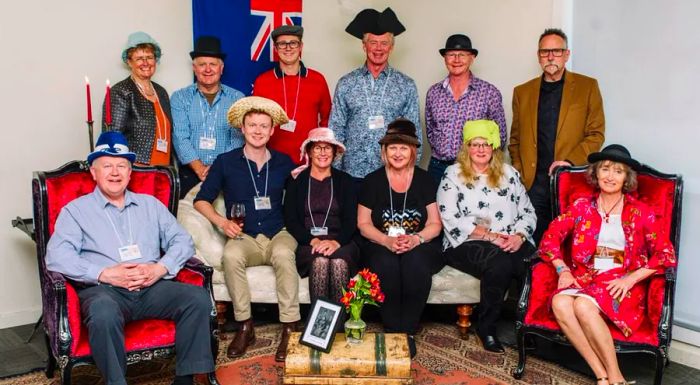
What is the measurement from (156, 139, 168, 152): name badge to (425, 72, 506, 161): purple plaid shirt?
1765 mm

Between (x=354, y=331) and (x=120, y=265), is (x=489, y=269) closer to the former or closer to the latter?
(x=354, y=331)

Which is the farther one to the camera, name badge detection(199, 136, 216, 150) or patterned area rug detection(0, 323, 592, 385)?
name badge detection(199, 136, 216, 150)

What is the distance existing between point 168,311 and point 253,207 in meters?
1.05

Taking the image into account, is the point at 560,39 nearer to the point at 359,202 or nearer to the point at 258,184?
the point at 359,202

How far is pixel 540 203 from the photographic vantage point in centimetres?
404

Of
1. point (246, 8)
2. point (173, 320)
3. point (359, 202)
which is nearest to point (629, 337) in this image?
point (359, 202)

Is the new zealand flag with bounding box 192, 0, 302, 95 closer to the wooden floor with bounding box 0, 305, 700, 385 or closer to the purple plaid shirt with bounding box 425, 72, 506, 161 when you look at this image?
the purple plaid shirt with bounding box 425, 72, 506, 161

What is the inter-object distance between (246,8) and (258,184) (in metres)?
1.66

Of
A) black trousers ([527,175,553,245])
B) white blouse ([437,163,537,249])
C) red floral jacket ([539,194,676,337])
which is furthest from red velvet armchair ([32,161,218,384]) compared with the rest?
black trousers ([527,175,553,245])

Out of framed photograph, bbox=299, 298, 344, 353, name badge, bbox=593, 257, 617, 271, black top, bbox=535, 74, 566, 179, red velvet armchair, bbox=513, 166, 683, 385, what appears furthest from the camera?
black top, bbox=535, 74, 566, 179

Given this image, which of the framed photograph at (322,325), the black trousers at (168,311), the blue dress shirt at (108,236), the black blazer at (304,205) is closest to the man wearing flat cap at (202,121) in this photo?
the black blazer at (304,205)

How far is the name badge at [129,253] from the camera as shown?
3100 millimetres

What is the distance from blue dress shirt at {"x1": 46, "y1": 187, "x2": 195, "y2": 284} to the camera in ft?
9.73

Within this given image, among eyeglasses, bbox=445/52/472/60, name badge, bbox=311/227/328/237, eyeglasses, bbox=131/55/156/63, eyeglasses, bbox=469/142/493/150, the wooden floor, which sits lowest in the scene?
the wooden floor
